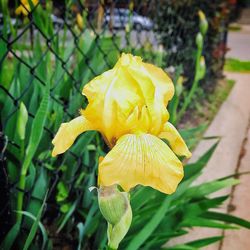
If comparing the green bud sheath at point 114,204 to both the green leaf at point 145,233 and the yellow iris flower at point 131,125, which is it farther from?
the green leaf at point 145,233

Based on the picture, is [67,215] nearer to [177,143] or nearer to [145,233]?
[145,233]

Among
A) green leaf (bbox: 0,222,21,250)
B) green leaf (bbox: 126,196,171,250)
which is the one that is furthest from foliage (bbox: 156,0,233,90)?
green leaf (bbox: 0,222,21,250)

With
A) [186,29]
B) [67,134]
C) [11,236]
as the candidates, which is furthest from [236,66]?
[67,134]

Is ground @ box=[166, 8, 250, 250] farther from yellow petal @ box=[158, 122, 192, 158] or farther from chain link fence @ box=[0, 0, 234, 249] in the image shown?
yellow petal @ box=[158, 122, 192, 158]

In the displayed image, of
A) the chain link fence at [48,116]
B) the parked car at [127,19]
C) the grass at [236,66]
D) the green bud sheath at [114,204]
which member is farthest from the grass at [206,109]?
the green bud sheath at [114,204]

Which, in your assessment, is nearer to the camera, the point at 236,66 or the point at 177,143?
the point at 177,143

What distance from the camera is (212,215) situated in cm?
160

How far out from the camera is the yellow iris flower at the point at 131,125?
28.4 inches

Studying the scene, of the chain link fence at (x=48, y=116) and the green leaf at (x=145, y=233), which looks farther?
the chain link fence at (x=48, y=116)

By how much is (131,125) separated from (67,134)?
0.12 metres

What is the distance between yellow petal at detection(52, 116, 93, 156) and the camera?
0.81m

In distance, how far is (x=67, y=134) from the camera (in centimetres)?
82

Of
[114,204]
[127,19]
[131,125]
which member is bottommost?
[127,19]

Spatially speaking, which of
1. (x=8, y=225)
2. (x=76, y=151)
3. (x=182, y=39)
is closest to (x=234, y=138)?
(x=182, y=39)
